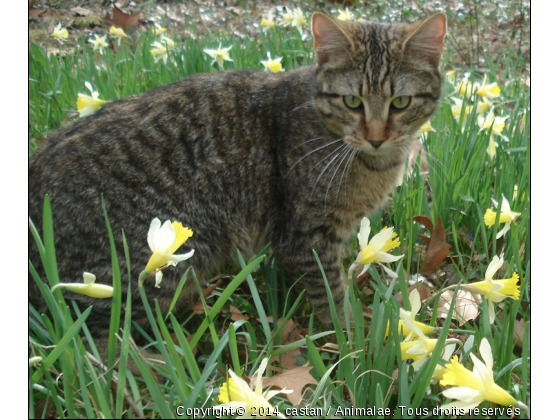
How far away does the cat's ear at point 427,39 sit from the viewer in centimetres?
210

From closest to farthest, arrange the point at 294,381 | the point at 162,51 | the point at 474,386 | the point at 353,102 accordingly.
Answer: the point at 474,386
the point at 294,381
the point at 353,102
the point at 162,51

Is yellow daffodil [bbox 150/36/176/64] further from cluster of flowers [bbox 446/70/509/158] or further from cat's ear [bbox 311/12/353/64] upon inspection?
cluster of flowers [bbox 446/70/509/158]

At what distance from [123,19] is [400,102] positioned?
4110mm

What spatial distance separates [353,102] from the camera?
217cm

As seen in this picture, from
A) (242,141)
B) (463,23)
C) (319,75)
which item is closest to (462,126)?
(319,75)

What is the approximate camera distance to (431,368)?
4.34ft

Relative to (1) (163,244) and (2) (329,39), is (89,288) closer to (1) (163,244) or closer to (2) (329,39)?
(1) (163,244)

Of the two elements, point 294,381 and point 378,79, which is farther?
point 378,79

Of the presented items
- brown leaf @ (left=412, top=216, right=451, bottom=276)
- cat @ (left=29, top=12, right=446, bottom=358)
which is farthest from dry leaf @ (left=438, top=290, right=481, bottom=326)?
A: cat @ (left=29, top=12, right=446, bottom=358)

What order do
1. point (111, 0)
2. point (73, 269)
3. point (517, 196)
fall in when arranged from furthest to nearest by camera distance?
point (111, 0) < point (517, 196) < point (73, 269)

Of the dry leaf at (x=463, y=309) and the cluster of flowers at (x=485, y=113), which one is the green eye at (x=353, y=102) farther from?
the cluster of flowers at (x=485, y=113)

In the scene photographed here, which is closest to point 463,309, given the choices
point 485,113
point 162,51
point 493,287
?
point 493,287

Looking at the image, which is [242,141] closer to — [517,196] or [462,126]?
[517,196]

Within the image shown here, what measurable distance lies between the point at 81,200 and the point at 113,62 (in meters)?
2.36
